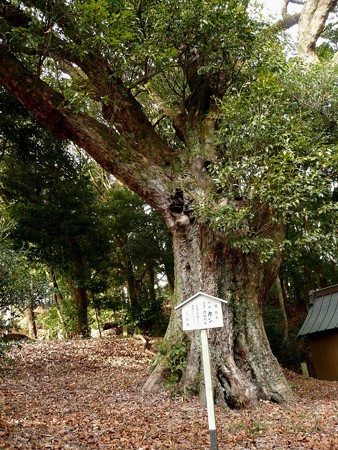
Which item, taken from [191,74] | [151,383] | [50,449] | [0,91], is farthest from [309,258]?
[50,449]

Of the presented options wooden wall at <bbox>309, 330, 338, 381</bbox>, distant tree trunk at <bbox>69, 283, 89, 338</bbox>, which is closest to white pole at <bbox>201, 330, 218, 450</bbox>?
wooden wall at <bbox>309, 330, 338, 381</bbox>

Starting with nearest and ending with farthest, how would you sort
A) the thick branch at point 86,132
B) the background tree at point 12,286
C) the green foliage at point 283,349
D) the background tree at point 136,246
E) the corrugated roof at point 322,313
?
the background tree at point 12,286 → the thick branch at point 86,132 → the corrugated roof at point 322,313 → the green foliage at point 283,349 → the background tree at point 136,246

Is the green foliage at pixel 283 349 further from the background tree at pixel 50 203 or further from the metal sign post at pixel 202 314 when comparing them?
the metal sign post at pixel 202 314

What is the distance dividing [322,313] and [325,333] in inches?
33.9

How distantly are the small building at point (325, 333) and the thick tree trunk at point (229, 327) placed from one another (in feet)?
18.1

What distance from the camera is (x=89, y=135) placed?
760cm

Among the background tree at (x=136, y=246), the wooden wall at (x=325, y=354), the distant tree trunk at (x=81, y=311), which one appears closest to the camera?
the wooden wall at (x=325, y=354)

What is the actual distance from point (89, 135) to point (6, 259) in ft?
9.44

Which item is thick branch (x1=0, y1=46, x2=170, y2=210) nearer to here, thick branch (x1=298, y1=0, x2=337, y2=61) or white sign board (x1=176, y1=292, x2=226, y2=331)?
white sign board (x1=176, y1=292, x2=226, y2=331)

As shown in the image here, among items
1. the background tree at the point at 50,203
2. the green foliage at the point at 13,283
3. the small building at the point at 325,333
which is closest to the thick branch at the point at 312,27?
the background tree at the point at 50,203

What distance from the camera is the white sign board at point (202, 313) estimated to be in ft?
14.2

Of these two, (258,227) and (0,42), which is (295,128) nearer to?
(258,227)

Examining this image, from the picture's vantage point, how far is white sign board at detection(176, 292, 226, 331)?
432 cm

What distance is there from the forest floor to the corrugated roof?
3564 millimetres
